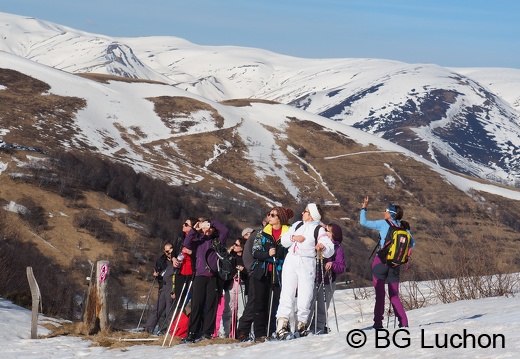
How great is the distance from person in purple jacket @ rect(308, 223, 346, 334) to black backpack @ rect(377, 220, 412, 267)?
1.36 m

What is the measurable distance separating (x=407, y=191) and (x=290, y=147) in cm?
2267

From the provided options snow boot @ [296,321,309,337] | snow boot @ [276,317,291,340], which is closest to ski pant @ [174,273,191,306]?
snow boot @ [276,317,291,340]

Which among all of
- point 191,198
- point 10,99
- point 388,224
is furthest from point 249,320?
point 10,99

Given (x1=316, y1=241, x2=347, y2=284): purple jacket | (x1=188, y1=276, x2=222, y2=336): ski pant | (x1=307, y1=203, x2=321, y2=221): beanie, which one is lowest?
(x1=188, y1=276, x2=222, y2=336): ski pant

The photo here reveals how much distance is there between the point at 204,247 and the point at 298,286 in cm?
201

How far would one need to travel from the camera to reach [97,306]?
716 inches

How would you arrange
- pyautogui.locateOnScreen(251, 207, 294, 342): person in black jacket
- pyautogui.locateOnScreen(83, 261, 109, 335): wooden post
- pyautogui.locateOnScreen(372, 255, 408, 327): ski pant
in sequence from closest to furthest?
1. pyautogui.locateOnScreen(372, 255, 408, 327): ski pant
2. pyautogui.locateOnScreen(251, 207, 294, 342): person in black jacket
3. pyautogui.locateOnScreen(83, 261, 109, 335): wooden post

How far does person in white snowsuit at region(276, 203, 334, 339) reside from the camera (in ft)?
48.5

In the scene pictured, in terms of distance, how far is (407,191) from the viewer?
15288cm

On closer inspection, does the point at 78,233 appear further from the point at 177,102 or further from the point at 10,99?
the point at 177,102

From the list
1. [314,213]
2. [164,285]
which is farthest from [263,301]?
[164,285]

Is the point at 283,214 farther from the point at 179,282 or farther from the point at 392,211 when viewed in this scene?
the point at 179,282

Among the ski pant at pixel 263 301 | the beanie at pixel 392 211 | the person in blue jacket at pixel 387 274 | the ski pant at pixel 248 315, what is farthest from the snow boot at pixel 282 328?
the beanie at pixel 392 211

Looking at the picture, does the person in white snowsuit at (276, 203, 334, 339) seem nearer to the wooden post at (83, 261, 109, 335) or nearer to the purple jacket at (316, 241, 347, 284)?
the purple jacket at (316, 241, 347, 284)
